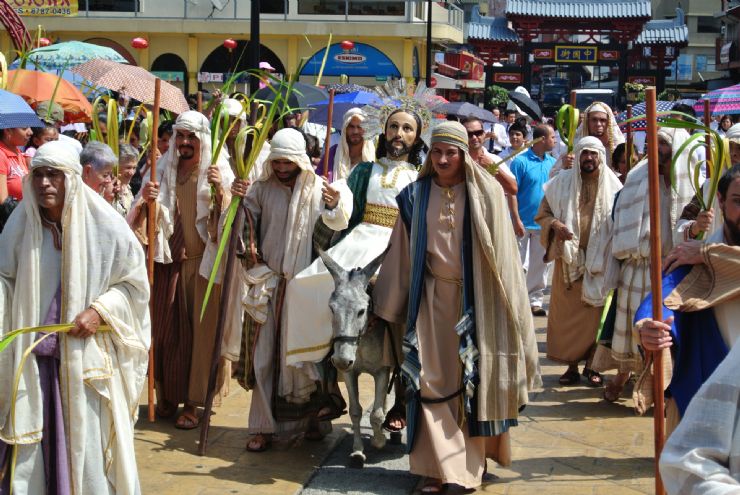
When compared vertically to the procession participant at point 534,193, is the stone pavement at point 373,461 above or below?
below

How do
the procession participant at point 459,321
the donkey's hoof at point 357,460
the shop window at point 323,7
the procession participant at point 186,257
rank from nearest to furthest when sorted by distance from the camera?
the procession participant at point 459,321 < the donkey's hoof at point 357,460 < the procession participant at point 186,257 < the shop window at point 323,7

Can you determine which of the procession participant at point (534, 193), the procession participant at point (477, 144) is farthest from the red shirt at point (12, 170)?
the procession participant at point (534, 193)

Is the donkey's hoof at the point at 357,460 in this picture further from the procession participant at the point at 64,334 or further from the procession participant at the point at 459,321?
the procession participant at the point at 64,334

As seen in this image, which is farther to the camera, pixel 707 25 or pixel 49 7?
pixel 707 25

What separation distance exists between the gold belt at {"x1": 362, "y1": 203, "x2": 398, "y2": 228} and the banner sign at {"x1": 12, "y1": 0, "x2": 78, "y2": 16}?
30954 mm

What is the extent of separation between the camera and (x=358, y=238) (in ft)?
24.1

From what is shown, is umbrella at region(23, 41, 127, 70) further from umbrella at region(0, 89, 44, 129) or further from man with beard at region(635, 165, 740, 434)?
man with beard at region(635, 165, 740, 434)

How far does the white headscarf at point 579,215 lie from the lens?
30.0 feet

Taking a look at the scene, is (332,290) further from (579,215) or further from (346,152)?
(579,215)

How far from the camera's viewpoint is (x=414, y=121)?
24.7 ft

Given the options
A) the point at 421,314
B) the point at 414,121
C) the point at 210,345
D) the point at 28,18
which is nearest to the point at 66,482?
the point at 421,314

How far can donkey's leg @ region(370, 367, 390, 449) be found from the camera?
711 cm

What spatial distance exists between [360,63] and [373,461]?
2978cm

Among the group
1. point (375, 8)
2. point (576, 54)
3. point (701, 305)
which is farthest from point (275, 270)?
point (576, 54)
